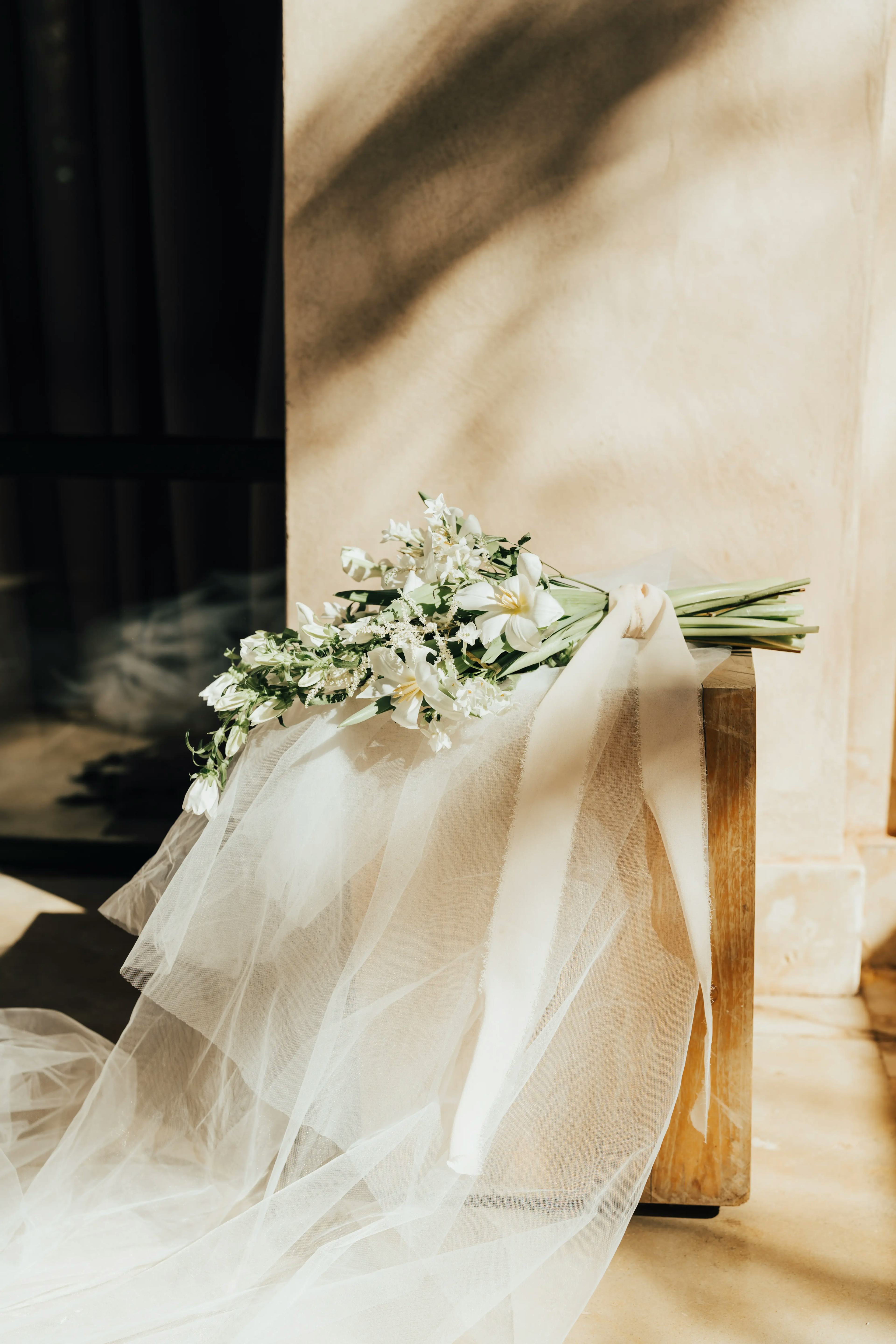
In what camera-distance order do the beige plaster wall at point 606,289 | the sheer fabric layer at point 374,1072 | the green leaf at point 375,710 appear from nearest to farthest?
the sheer fabric layer at point 374,1072 → the green leaf at point 375,710 → the beige plaster wall at point 606,289

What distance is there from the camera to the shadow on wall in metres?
1.78

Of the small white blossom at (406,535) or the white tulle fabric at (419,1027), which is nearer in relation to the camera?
the white tulle fabric at (419,1027)

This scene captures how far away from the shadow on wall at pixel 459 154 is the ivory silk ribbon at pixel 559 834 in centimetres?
103

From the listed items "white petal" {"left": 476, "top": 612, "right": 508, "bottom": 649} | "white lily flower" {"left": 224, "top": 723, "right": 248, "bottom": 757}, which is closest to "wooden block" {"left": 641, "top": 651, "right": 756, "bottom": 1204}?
"white petal" {"left": 476, "top": 612, "right": 508, "bottom": 649}

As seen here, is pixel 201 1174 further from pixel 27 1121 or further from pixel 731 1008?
pixel 731 1008

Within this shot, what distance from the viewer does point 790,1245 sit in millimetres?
1324

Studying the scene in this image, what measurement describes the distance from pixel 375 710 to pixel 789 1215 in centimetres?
93

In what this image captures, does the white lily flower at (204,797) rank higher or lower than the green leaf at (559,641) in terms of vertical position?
lower

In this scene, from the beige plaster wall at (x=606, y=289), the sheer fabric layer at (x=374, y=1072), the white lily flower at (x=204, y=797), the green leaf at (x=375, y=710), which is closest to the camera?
the sheer fabric layer at (x=374, y=1072)

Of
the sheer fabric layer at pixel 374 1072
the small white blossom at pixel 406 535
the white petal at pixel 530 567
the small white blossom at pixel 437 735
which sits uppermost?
the small white blossom at pixel 406 535

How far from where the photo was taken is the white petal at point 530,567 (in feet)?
3.87

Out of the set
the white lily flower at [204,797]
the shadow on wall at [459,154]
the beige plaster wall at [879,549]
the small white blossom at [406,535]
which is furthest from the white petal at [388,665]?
the beige plaster wall at [879,549]

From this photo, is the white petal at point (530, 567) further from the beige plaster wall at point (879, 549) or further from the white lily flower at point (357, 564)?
the beige plaster wall at point (879, 549)

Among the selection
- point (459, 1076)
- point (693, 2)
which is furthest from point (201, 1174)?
point (693, 2)
